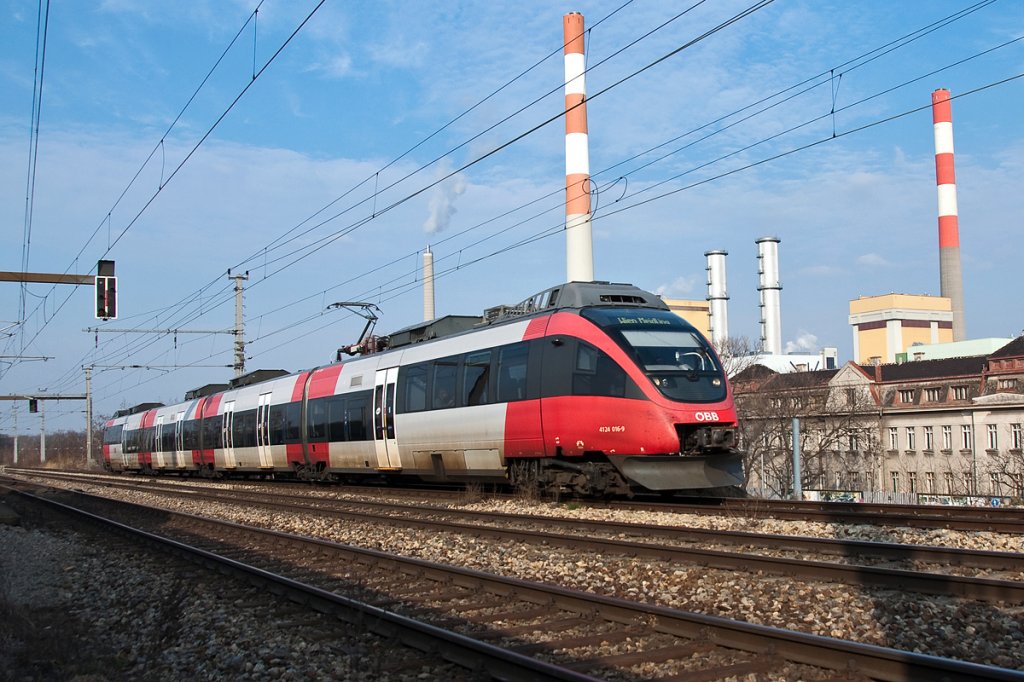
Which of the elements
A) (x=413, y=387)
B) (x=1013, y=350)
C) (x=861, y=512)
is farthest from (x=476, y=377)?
(x=1013, y=350)

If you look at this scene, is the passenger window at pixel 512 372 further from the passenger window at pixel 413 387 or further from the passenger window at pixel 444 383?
the passenger window at pixel 413 387

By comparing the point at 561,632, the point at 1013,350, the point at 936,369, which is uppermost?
the point at 1013,350

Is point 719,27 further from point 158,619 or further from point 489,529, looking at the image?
point 158,619

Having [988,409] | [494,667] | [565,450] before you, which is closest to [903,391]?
[988,409]

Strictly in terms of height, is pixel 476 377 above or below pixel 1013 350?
below

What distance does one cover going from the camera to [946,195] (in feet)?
212

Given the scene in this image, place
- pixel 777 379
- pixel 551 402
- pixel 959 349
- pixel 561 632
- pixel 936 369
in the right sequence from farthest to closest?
pixel 959 349
pixel 777 379
pixel 936 369
pixel 551 402
pixel 561 632

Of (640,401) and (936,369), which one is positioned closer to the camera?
(640,401)

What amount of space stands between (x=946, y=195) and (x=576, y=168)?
38.4 metres

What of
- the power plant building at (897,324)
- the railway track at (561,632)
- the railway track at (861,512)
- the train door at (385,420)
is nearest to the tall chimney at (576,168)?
the train door at (385,420)

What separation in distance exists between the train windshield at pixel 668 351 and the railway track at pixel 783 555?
2848 millimetres

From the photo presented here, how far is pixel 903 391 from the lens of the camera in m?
63.1

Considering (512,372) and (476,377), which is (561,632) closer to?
(512,372)

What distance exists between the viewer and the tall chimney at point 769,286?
93.2 meters
